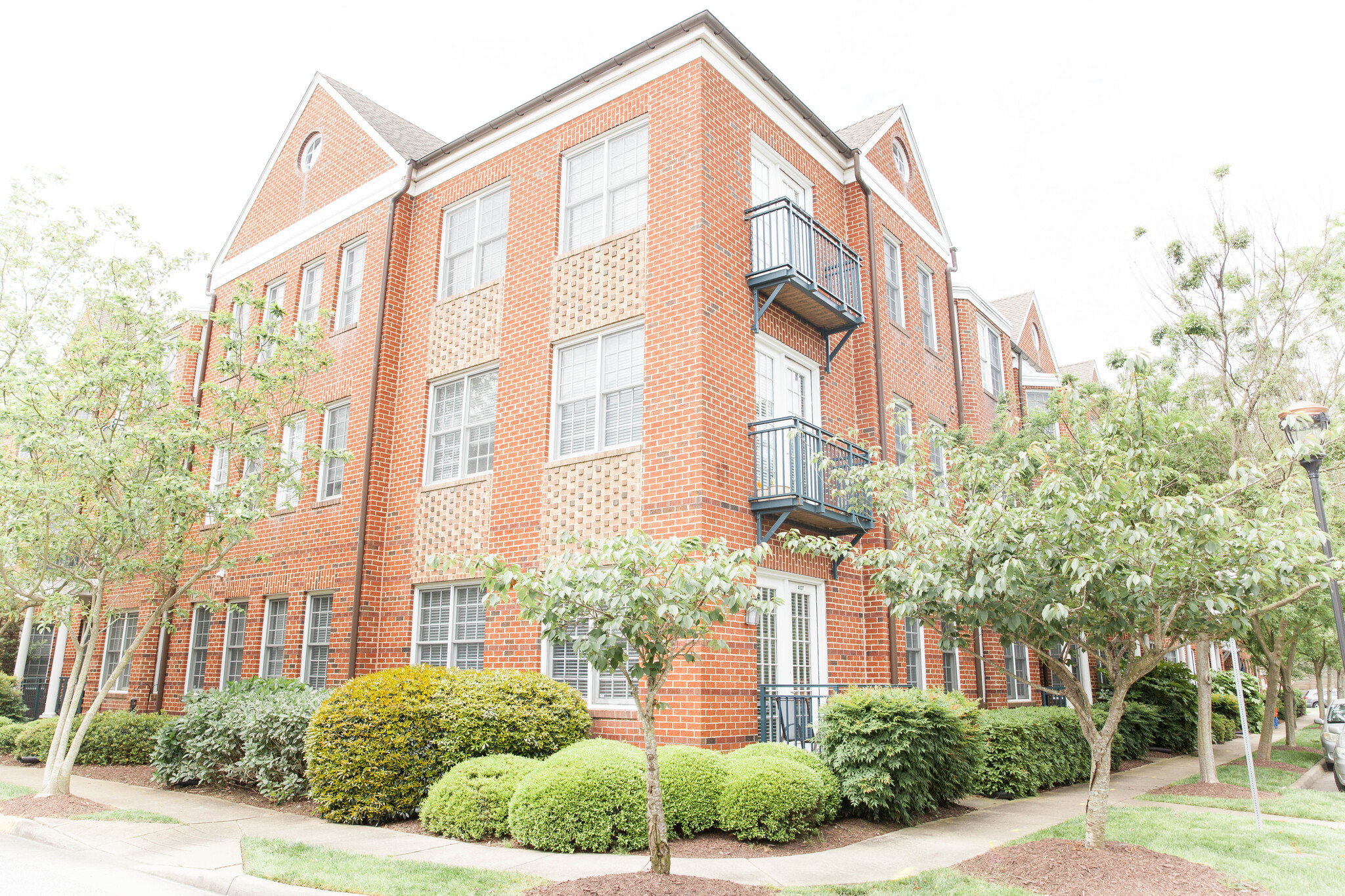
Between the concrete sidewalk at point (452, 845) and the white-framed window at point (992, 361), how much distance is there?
11.4 m

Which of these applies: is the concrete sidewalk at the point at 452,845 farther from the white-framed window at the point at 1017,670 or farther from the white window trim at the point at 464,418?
the white-framed window at the point at 1017,670

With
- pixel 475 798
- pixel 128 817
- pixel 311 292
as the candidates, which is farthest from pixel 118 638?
pixel 475 798

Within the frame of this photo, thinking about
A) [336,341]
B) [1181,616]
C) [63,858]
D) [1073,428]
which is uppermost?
[336,341]

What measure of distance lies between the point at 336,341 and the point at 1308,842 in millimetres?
15581

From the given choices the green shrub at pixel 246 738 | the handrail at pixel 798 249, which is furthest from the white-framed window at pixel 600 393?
the green shrub at pixel 246 738

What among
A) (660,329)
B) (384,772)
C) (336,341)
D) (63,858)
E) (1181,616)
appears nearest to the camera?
(1181,616)

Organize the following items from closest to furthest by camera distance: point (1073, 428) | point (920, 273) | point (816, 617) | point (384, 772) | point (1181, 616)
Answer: point (1181, 616)
point (1073, 428)
point (384, 772)
point (816, 617)
point (920, 273)

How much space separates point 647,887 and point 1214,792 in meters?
10.2

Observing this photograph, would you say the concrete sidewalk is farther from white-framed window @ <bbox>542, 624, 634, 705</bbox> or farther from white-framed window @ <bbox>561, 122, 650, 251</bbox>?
white-framed window @ <bbox>561, 122, 650, 251</bbox>

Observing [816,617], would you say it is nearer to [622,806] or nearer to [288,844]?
[622,806]

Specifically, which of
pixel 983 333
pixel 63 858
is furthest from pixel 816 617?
pixel 983 333

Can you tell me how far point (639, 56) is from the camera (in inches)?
498

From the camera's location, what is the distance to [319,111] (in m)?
18.2

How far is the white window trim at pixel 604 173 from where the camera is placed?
41.7 ft
